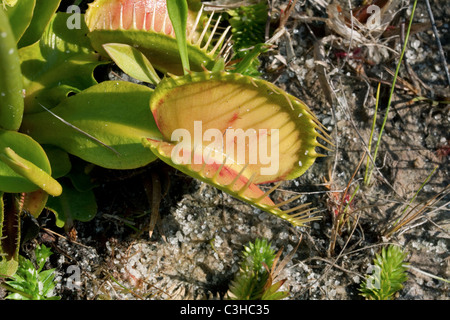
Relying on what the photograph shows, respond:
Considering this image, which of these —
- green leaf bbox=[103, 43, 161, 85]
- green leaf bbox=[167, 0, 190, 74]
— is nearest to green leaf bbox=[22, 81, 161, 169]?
green leaf bbox=[103, 43, 161, 85]

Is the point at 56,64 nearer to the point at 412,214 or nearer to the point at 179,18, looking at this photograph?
the point at 179,18

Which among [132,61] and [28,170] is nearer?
[28,170]

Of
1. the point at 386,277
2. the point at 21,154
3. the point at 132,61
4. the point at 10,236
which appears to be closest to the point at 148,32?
the point at 132,61

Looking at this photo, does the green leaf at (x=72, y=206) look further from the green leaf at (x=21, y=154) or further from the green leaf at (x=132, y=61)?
the green leaf at (x=132, y=61)

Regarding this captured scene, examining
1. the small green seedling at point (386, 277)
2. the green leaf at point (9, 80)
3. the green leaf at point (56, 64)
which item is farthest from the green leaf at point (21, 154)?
the small green seedling at point (386, 277)

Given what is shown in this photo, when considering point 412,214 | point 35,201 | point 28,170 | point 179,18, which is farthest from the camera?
point 412,214

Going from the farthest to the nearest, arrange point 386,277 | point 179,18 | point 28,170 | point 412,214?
1. point 412,214
2. point 386,277
3. point 179,18
4. point 28,170

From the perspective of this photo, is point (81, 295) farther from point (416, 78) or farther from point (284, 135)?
point (416, 78)
